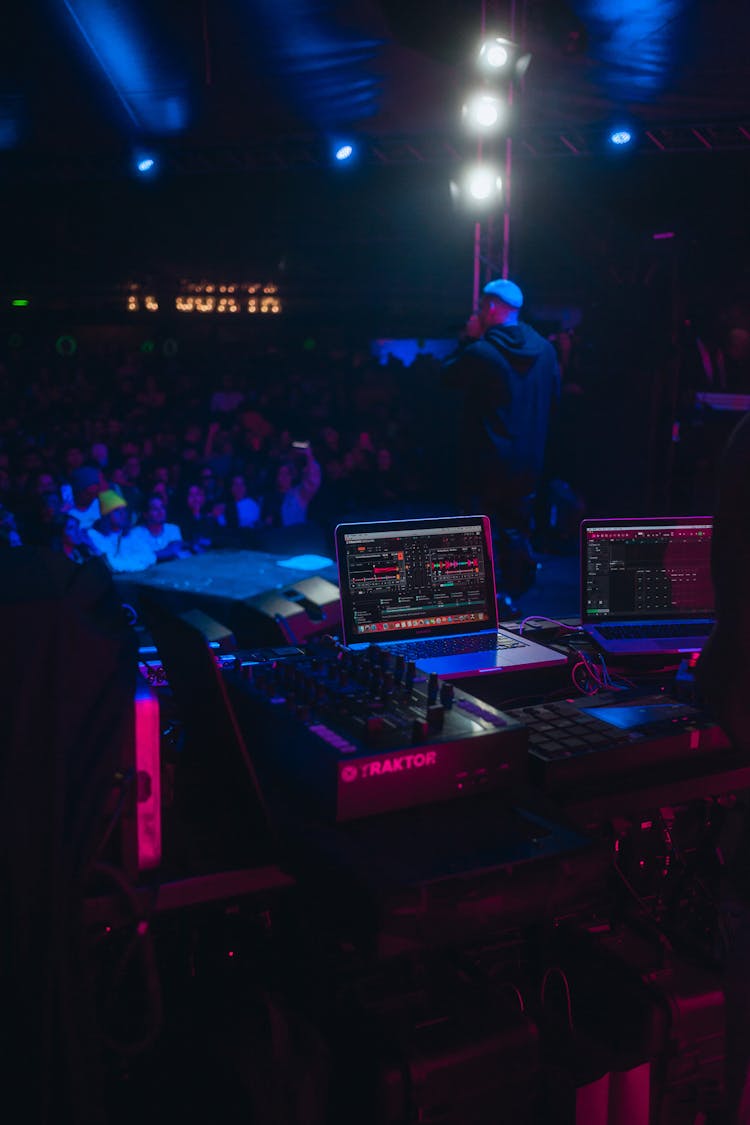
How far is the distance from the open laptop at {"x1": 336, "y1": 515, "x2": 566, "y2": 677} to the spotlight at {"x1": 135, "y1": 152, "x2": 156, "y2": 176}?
196 inches

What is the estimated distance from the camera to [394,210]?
11.6 metres

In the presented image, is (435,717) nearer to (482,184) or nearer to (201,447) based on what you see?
(482,184)

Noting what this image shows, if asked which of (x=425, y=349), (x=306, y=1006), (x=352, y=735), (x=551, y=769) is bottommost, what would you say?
(x=306, y=1006)

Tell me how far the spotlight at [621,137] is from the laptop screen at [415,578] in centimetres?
424

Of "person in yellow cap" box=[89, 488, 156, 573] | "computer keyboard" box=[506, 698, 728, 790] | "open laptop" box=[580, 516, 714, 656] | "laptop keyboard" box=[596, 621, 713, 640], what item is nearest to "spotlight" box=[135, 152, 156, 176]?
"person in yellow cap" box=[89, 488, 156, 573]

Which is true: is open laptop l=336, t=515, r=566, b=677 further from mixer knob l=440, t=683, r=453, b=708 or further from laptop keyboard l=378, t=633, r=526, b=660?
mixer knob l=440, t=683, r=453, b=708

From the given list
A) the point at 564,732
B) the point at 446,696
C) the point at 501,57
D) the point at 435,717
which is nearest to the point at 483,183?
the point at 501,57

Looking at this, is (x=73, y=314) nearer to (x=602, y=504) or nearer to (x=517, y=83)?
(x=602, y=504)

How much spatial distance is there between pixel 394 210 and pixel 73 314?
14.6 feet

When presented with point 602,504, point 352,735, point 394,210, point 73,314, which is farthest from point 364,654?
point 73,314

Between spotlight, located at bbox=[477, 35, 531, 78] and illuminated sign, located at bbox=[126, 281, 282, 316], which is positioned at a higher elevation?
illuminated sign, located at bbox=[126, 281, 282, 316]

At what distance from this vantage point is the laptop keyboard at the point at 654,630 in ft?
8.25

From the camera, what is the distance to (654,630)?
8.36ft

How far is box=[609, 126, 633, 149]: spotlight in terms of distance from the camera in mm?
5680
